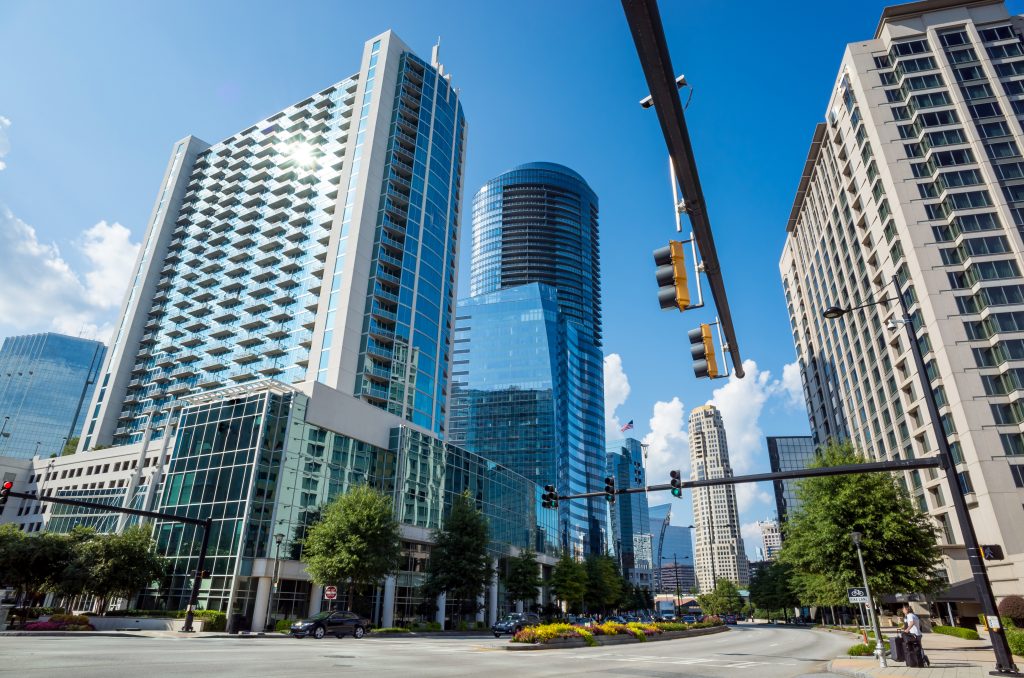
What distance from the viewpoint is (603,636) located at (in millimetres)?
32344

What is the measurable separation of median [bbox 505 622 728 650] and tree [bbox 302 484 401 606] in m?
16.7

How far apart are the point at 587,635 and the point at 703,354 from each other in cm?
2570

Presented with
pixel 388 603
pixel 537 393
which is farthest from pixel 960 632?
pixel 537 393

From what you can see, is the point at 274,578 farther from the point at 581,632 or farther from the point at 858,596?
the point at 858,596

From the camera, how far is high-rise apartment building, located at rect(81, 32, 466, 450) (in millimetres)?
73562

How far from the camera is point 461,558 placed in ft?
168

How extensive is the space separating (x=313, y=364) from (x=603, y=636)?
166ft

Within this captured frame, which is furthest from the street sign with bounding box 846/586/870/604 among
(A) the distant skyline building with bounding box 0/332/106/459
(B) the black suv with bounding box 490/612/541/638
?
(A) the distant skyline building with bounding box 0/332/106/459

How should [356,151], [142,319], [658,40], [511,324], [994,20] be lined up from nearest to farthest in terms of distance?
[658,40], [994,20], [356,151], [142,319], [511,324]

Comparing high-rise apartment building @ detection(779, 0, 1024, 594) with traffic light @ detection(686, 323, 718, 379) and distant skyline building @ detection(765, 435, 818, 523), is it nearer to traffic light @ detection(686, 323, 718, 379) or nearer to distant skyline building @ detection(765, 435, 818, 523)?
traffic light @ detection(686, 323, 718, 379)

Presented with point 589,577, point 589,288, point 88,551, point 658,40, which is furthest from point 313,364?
point 589,288

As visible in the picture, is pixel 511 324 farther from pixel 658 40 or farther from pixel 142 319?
pixel 658 40

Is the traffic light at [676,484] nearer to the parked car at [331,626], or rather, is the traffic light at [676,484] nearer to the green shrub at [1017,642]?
the green shrub at [1017,642]

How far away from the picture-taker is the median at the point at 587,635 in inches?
1089
